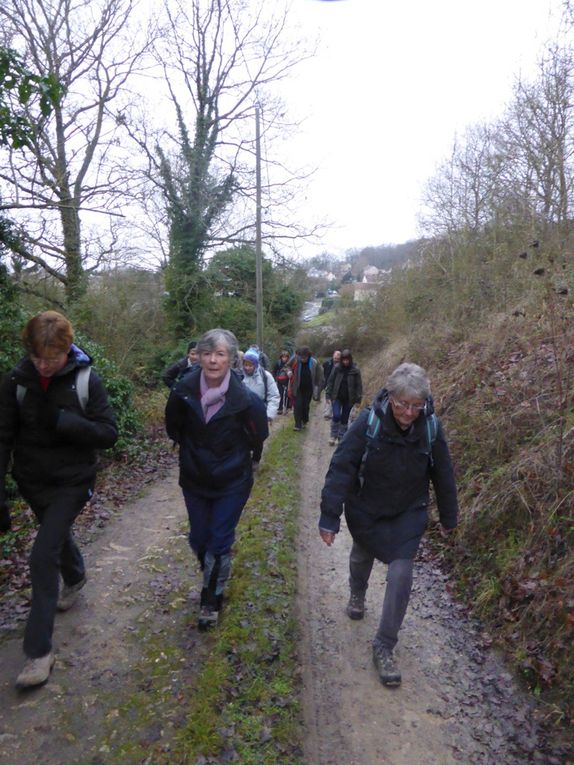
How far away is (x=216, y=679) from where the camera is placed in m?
3.39

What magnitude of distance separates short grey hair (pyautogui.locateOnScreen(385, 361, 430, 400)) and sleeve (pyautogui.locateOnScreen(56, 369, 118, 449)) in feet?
5.82

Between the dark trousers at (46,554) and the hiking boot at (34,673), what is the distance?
0.04m

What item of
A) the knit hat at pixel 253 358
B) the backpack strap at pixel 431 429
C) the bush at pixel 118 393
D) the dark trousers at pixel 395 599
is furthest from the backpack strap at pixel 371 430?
the bush at pixel 118 393

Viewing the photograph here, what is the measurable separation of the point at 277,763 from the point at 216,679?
0.65 m

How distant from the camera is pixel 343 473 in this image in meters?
3.71

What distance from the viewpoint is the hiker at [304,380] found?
12.9 meters

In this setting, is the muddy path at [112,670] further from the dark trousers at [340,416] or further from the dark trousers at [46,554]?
the dark trousers at [340,416]

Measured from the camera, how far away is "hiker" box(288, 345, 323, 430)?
Answer: 12.9 m

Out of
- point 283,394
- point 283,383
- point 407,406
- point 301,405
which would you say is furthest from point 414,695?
point 283,394

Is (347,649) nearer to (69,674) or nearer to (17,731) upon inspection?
(69,674)

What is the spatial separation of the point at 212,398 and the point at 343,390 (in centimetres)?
777

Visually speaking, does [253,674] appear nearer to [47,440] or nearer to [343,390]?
[47,440]

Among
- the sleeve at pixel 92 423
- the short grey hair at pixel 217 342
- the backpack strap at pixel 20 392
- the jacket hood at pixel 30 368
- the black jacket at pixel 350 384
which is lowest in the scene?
the black jacket at pixel 350 384

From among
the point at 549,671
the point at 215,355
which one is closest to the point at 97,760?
the point at 215,355
